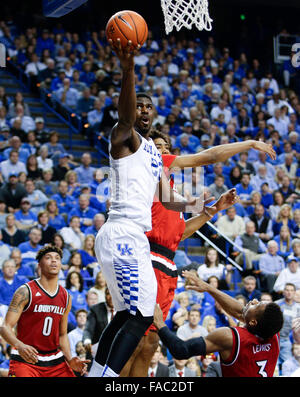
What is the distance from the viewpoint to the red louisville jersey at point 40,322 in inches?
212

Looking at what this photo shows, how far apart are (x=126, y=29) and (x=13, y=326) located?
2.62 meters

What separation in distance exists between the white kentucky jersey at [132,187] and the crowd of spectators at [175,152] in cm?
398

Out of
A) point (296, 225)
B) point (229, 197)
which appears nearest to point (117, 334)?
point (229, 197)

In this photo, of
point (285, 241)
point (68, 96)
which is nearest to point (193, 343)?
point (285, 241)

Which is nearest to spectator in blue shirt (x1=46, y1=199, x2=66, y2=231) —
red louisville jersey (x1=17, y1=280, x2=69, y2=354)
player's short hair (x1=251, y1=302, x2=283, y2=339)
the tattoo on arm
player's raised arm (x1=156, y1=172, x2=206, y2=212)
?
red louisville jersey (x1=17, y1=280, x2=69, y2=354)

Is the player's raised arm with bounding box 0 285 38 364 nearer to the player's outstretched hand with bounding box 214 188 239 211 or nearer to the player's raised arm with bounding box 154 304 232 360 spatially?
the player's raised arm with bounding box 154 304 232 360

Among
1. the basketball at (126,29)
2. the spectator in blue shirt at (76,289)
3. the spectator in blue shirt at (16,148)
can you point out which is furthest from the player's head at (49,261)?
the spectator in blue shirt at (16,148)

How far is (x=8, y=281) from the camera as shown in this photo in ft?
27.1

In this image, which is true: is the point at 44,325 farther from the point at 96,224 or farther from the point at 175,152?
the point at 175,152

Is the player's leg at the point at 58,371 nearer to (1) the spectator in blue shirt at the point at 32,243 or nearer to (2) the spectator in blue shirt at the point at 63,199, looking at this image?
(1) the spectator in blue shirt at the point at 32,243

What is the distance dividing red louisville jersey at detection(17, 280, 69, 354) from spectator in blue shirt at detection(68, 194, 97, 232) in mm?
4584

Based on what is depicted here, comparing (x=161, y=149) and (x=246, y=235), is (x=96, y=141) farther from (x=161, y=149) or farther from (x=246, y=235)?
(x=161, y=149)

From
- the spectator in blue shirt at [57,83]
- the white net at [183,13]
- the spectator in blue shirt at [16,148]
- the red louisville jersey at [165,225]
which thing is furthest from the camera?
the spectator in blue shirt at [57,83]

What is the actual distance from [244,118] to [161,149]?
948 cm
